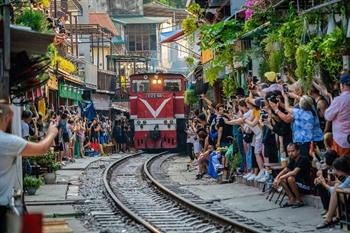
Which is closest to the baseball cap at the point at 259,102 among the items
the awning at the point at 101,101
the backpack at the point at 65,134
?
the backpack at the point at 65,134

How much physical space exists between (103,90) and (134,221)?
160 feet

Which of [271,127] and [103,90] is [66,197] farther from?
[103,90]

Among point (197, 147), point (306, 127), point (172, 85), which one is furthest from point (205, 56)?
point (306, 127)

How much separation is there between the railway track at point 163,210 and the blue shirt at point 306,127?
1672 millimetres

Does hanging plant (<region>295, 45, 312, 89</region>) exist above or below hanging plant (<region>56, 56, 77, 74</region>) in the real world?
below

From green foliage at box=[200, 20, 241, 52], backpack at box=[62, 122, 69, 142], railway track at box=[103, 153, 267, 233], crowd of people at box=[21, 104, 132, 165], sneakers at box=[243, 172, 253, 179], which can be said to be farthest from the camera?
backpack at box=[62, 122, 69, 142]

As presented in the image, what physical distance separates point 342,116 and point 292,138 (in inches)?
116

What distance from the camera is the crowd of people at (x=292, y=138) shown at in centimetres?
1405

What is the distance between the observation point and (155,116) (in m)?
42.4

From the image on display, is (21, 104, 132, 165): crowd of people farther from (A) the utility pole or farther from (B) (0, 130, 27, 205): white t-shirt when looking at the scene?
(B) (0, 130, 27, 205): white t-shirt

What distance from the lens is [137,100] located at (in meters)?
42.7

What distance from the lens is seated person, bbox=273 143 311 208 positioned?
620 inches

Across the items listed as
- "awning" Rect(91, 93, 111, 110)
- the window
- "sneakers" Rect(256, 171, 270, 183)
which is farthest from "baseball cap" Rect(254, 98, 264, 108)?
the window

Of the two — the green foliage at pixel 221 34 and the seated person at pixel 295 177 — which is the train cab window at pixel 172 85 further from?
the seated person at pixel 295 177
